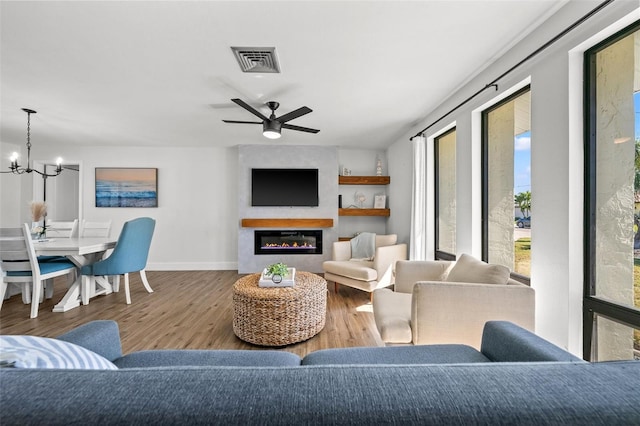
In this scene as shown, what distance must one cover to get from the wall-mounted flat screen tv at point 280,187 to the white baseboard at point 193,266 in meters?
1.34

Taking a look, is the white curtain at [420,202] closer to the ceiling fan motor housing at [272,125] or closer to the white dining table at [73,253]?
the ceiling fan motor housing at [272,125]

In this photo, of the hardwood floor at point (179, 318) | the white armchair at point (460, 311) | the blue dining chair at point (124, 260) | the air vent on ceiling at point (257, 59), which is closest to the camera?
the white armchair at point (460, 311)

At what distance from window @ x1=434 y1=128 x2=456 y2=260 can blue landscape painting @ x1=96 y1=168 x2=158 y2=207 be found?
488 centimetres

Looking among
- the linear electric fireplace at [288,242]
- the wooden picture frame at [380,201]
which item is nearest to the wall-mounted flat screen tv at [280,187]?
the linear electric fireplace at [288,242]

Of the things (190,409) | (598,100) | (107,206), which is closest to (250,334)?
(190,409)

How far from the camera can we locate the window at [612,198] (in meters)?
1.46

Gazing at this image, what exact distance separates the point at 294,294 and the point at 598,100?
2327 mm

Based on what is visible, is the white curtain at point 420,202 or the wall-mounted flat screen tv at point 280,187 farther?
the wall-mounted flat screen tv at point 280,187

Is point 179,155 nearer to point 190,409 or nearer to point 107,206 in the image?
point 107,206

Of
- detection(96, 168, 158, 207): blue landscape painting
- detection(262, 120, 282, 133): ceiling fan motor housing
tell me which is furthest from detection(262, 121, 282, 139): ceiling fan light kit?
detection(96, 168, 158, 207): blue landscape painting

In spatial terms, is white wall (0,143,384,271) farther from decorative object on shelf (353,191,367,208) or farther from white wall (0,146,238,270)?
decorative object on shelf (353,191,367,208)

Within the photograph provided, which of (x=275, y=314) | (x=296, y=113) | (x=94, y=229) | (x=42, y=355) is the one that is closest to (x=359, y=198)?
(x=296, y=113)

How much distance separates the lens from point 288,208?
201 inches

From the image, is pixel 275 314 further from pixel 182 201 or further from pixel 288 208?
pixel 182 201
